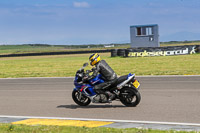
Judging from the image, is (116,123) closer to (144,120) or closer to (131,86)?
(144,120)

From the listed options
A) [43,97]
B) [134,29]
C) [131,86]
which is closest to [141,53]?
[134,29]

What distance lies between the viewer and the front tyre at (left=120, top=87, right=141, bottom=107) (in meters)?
9.43

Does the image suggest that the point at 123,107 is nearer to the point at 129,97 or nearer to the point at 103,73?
the point at 129,97

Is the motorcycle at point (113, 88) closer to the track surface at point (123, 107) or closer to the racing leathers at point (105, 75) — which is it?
the racing leathers at point (105, 75)

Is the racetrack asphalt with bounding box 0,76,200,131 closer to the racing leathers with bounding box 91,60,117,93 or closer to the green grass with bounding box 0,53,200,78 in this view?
the racing leathers with bounding box 91,60,117,93

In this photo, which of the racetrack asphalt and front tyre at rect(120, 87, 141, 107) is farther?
front tyre at rect(120, 87, 141, 107)

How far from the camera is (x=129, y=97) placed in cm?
959

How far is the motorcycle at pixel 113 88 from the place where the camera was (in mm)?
9477

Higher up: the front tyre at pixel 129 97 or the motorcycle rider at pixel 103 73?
the motorcycle rider at pixel 103 73

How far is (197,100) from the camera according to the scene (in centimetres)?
1026

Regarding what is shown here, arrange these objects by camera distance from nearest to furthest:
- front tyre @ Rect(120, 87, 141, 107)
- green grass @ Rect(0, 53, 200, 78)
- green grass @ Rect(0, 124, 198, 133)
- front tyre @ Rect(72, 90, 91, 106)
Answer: green grass @ Rect(0, 124, 198, 133) → front tyre @ Rect(120, 87, 141, 107) → front tyre @ Rect(72, 90, 91, 106) → green grass @ Rect(0, 53, 200, 78)

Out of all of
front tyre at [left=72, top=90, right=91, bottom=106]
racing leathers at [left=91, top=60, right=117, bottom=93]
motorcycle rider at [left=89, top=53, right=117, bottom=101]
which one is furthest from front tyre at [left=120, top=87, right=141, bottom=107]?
front tyre at [left=72, top=90, right=91, bottom=106]

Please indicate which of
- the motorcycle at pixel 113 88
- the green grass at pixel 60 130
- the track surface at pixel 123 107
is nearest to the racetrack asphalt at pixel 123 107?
the track surface at pixel 123 107

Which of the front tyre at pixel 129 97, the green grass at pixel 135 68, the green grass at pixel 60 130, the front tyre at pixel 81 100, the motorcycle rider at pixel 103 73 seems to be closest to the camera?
the green grass at pixel 60 130
